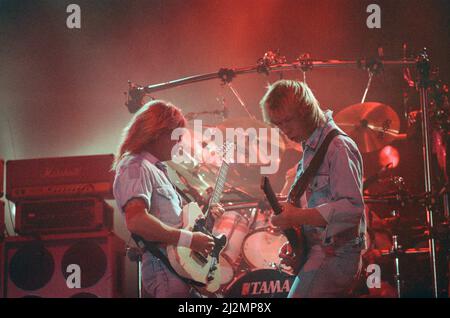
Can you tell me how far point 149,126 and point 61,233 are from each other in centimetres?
222

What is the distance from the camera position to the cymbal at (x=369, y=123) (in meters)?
6.39

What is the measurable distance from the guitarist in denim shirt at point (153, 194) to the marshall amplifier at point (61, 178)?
1.79 meters

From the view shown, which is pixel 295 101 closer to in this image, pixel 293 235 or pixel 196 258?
pixel 293 235

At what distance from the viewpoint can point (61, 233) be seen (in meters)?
5.29

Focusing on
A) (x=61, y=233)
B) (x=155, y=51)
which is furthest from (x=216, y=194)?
(x=155, y=51)

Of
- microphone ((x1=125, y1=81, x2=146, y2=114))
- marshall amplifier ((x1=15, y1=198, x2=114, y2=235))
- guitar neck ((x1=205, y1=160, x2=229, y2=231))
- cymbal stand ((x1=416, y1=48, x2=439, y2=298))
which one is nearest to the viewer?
guitar neck ((x1=205, y1=160, x2=229, y2=231))

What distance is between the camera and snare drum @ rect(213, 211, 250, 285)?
605 cm

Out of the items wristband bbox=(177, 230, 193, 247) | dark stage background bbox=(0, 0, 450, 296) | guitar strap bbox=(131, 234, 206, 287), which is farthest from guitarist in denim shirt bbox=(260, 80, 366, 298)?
dark stage background bbox=(0, 0, 450, 296)

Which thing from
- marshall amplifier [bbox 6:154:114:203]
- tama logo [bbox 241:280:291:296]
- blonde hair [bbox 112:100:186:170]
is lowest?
tama logo [bbox 241:280:291:296]

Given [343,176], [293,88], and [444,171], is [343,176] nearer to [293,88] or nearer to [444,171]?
[293,88]

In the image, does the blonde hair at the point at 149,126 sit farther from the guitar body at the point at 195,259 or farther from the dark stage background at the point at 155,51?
the dark stage background at the point at 155,51

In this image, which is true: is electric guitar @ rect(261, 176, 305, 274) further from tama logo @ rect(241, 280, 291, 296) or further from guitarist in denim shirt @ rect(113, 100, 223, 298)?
tama logo @ rect(241, 280, 291, 296)

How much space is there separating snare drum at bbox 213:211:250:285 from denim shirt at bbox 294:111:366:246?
10.1ft
